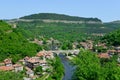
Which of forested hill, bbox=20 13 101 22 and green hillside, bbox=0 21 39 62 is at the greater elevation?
green hillside, bbox=0 21 39 62

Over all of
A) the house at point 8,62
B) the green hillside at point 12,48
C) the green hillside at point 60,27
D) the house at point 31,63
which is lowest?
the green hillside at point 60,27

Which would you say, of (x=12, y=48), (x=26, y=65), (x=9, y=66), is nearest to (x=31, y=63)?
(x=26, y=65)

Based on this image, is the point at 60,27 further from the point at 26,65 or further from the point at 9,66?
the point at 9,66

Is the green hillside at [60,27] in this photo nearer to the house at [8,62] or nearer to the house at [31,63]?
the house at [31,63]

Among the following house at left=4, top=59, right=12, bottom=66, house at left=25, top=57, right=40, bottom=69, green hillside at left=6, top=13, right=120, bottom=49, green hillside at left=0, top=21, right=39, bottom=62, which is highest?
green hillside at left=0, top=21, right=39, bottom=62

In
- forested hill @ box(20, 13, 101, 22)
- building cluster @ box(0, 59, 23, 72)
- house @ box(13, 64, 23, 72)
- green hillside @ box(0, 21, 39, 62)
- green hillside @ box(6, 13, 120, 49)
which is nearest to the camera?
building cluster @ box(0, 59, 23, 72)

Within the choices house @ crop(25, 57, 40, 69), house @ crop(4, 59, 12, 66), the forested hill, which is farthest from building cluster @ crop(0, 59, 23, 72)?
the forested hill

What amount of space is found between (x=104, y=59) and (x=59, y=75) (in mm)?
6673

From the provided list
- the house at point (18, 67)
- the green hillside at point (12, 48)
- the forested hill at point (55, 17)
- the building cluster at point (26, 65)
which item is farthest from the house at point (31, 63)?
the forested hill at point (55, 17)

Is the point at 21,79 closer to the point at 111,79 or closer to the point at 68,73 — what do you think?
the point at 111,79

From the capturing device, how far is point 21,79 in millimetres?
26906

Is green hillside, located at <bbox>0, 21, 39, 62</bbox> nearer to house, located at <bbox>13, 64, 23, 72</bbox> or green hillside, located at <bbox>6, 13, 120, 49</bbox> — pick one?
house, located at <bbox>13, 64, 23, 72</bbox>

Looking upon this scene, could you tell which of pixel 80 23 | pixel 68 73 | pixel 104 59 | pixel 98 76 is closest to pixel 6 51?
pixel 68 73

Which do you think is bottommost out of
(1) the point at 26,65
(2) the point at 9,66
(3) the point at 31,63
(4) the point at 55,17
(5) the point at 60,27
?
(5) the point at 60,27
